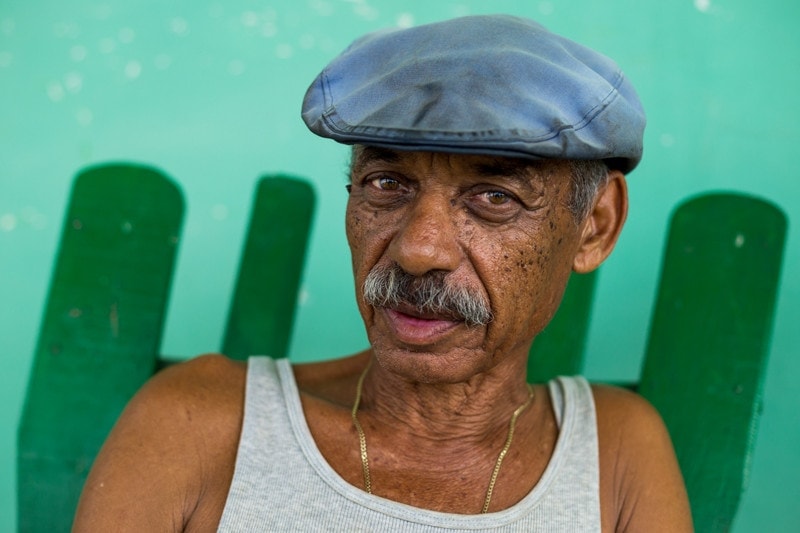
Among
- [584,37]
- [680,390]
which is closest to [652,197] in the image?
[584,37]

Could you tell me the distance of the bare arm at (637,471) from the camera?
224 centimetres

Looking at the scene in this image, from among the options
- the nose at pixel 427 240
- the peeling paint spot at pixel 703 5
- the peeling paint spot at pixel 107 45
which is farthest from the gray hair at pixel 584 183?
the peeling paint spot at pixel 107 45

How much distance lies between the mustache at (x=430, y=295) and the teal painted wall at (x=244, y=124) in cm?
141

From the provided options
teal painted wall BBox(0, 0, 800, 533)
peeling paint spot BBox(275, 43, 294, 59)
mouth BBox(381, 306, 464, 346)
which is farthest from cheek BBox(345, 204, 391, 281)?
peeling paint spot BBox(275, 43, 294, 59)

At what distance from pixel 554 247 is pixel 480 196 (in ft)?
0.65

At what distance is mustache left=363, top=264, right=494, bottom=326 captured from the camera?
193cm

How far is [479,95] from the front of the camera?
73.0 inches

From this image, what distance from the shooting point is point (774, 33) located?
10.6 ft

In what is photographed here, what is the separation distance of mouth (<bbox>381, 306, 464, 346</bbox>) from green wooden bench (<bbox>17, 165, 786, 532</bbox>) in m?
0.83

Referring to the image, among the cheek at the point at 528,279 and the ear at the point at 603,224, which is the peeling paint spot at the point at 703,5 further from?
the cheek at the point at 528,279

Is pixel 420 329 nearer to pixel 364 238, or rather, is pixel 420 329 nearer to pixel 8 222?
pixel 364 238

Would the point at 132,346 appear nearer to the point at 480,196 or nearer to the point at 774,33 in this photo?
the point at 480,196

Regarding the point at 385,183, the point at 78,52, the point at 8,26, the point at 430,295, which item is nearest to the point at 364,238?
the point at 385,183

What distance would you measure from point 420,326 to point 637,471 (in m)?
0.66
